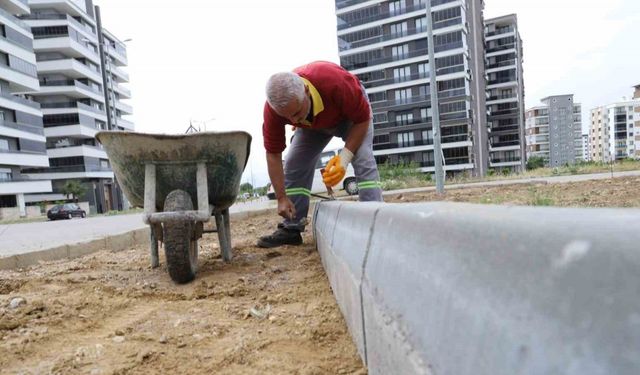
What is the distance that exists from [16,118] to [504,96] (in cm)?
5833

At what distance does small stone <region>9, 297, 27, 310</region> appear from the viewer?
2.12m

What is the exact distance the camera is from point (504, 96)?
62.2m

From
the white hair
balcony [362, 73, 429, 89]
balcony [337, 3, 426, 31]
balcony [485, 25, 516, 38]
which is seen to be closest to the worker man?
the white hair

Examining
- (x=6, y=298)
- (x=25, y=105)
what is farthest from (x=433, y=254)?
(x=25, y=105)

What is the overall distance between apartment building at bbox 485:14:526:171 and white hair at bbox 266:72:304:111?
61620 millimetres

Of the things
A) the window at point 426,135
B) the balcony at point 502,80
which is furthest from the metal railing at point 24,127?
the balcony at point 502,80

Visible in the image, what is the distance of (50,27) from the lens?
4525 cm

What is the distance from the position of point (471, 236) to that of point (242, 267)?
2643 millimetres

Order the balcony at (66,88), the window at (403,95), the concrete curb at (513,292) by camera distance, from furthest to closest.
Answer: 1. the window at (403,95)
2. the balcony at (66,88)
3. the concrete curb at (513,292)

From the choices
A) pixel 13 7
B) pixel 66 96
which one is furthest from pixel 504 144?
pixel 13 7

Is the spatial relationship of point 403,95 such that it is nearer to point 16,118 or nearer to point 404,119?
point 404,119

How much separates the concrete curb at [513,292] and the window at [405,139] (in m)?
50.5

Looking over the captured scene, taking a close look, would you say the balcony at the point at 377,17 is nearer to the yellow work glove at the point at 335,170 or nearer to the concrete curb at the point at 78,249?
the concrete curb at the point at 78,249

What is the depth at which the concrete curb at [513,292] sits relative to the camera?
42cm
